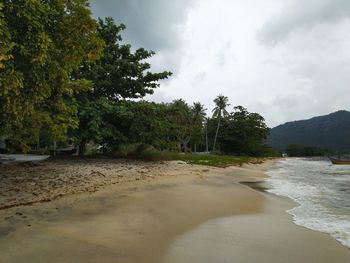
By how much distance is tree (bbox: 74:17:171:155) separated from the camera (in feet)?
76.1

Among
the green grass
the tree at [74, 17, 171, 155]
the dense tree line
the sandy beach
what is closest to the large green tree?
the dense tree line

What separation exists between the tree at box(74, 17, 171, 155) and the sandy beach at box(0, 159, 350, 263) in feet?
34.0

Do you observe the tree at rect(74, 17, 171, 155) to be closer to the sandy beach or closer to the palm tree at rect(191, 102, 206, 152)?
the sandy beach

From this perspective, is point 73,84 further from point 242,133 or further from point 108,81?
point 242,133

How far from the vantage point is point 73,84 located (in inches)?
477

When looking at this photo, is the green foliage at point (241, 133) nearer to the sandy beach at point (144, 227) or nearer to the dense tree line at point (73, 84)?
the dense tree line at point (73, 84)

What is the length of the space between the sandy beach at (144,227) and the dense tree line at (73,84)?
2215 mm

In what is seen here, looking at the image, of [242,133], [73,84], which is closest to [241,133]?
[242,133]

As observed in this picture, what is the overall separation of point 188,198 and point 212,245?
4925 millimetres

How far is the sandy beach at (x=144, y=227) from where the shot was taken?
5832 millimetres

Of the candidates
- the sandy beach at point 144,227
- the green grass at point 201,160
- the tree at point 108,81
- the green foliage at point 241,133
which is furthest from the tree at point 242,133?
the sandy beach at point 144,227

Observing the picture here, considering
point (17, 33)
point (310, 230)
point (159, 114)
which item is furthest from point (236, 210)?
point (159, 114)

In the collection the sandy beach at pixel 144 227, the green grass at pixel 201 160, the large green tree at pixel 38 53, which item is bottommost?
the sandy beach at pixel 144 227

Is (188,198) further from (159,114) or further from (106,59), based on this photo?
(106,59)
